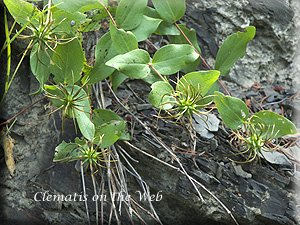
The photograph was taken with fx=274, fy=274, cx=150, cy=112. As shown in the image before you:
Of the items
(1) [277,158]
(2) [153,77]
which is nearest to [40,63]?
(2) [153,77]

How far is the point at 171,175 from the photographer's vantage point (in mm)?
857

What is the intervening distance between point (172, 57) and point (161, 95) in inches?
5.2

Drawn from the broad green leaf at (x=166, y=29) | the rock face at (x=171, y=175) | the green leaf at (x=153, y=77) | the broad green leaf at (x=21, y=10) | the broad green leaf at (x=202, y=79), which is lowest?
the rock face at (x=171, y=175)

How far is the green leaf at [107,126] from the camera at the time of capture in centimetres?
74

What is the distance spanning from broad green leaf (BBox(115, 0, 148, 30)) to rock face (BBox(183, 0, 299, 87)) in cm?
28

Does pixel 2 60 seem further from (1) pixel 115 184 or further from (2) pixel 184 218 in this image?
(2) pixel 184 218

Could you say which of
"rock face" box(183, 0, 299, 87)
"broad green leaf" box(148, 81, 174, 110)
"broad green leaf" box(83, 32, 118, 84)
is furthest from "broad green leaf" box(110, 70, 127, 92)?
"rock face" box(183, 0, 299, 87)

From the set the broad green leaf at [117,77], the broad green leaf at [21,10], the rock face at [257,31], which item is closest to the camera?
the broad green leaf at [21,10]

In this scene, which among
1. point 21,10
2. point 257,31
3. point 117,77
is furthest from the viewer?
point 257,31

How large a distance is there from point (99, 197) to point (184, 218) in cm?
28

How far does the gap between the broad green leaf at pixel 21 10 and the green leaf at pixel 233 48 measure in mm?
532

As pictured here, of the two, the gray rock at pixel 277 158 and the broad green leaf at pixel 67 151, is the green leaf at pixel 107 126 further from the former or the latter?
the gray rock at pixel 277 158

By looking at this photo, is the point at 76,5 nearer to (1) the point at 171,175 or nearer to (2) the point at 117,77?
(2) the point at 117,77

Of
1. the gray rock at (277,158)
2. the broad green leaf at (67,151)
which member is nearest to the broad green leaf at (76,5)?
the broad green leaf at (67,151)
